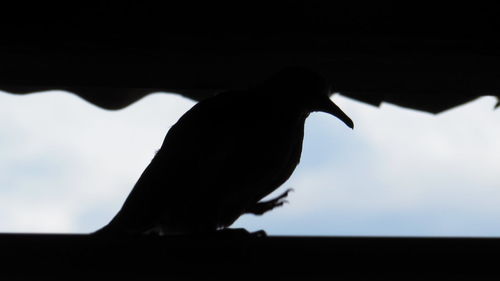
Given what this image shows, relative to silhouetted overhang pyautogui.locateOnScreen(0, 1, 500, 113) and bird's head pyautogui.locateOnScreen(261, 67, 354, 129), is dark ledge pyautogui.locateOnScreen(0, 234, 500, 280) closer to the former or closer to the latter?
bird's head pyautogui.locateOnScreen(261, 67, 354, 129)

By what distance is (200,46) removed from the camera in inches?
75.0

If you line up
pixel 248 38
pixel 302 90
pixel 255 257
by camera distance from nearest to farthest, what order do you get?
pixel 255 257
pixel 302 90
pixel 248 38

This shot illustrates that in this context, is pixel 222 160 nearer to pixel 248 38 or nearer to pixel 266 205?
pixel 266 205

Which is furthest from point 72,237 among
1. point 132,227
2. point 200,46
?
point 200,46

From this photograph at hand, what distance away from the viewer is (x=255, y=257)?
1.14m

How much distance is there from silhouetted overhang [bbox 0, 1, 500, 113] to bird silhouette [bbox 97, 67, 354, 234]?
197 mm

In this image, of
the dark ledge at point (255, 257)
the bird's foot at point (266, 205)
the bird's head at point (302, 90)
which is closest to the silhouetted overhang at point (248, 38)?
the bird's head at point (302, 90)

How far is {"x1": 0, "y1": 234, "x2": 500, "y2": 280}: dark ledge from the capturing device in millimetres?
1120

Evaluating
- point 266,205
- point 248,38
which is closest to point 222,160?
point 266,205

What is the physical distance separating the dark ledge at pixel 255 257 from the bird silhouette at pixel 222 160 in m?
0.40

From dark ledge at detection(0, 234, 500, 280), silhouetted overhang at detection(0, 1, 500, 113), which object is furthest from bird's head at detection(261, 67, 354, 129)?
dark ledge at detection(0, 234, 500, 280)

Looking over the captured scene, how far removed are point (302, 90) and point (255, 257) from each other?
66 cm

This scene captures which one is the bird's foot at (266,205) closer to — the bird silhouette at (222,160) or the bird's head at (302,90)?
the bird silhouette at (222,160)

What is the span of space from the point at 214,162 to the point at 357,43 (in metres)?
0.54
